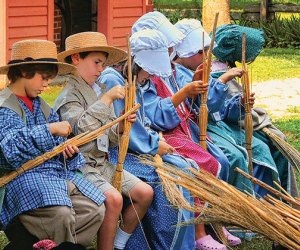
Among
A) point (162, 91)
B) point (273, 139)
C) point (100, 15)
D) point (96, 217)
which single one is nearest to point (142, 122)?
point (162, 91)

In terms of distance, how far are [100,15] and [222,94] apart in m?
9.67

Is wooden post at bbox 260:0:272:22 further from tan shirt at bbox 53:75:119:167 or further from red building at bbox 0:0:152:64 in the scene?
tan shirt at bbox 53:75:119:167

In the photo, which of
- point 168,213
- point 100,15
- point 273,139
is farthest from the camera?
Answer: point 100,15

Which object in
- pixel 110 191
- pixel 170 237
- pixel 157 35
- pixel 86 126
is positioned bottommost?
pixel 170 237

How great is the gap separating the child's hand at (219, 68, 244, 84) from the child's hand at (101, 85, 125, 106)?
5.08 feet

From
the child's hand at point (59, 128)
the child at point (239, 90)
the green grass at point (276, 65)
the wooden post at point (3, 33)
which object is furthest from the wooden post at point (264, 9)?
the child's hand at point (59, 128)

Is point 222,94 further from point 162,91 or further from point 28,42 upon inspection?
point 28,42

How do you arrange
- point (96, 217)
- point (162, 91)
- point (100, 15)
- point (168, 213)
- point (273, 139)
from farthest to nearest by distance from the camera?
point (100, 15), point (273, 139), point (162, 91), point (168, 213), point (96, 217)

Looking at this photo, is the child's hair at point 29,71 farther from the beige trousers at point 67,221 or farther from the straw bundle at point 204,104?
the straw bundle at point 204,104

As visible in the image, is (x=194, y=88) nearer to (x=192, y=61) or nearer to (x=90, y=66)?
(x=192, y=61)

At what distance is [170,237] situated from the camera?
6.35m

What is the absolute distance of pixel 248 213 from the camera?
189 inches

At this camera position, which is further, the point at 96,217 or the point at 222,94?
the point at 222,94

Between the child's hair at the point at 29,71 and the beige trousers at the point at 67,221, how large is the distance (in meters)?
0.73
